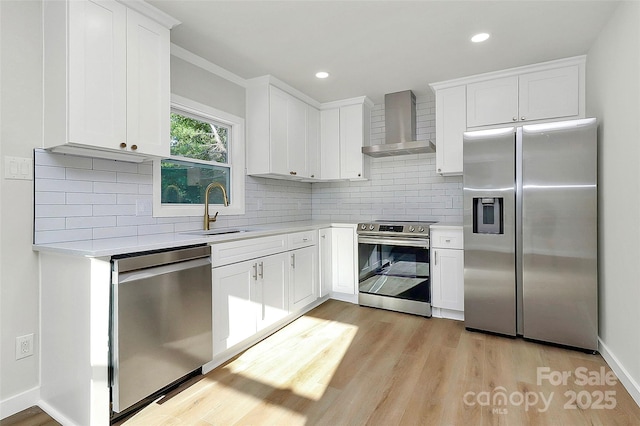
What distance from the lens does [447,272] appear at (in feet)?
10.9

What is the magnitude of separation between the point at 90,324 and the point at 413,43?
295 centimetres

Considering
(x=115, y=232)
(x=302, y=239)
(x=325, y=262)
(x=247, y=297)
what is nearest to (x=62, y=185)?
(x=115, y=232)

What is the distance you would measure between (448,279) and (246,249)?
2036mm

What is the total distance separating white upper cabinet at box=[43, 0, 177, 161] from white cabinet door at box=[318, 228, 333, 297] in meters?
2.04

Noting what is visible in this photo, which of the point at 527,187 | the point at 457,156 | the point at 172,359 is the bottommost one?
the point at 172,359

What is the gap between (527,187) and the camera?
2746 millimetres

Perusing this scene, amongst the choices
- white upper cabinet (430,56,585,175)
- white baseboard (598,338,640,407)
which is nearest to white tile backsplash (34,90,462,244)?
white upper cabinet (430,56,585,175)

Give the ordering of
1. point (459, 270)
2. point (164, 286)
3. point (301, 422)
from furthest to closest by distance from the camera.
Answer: point (459, 270)
point (164, 286)
point (301, 422)

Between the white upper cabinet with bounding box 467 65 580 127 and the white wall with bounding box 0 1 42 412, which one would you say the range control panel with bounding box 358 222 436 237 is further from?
the white wall with bounding box 0 1 42 412

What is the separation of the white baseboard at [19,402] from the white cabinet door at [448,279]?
3.20 m

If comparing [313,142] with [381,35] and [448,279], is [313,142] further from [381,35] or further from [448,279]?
[448,279]

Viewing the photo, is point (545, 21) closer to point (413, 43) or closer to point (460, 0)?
point (460, 0)

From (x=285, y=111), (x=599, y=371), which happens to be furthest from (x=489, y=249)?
(x=285, y=111)

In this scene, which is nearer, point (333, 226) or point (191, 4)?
point (191, 4)
